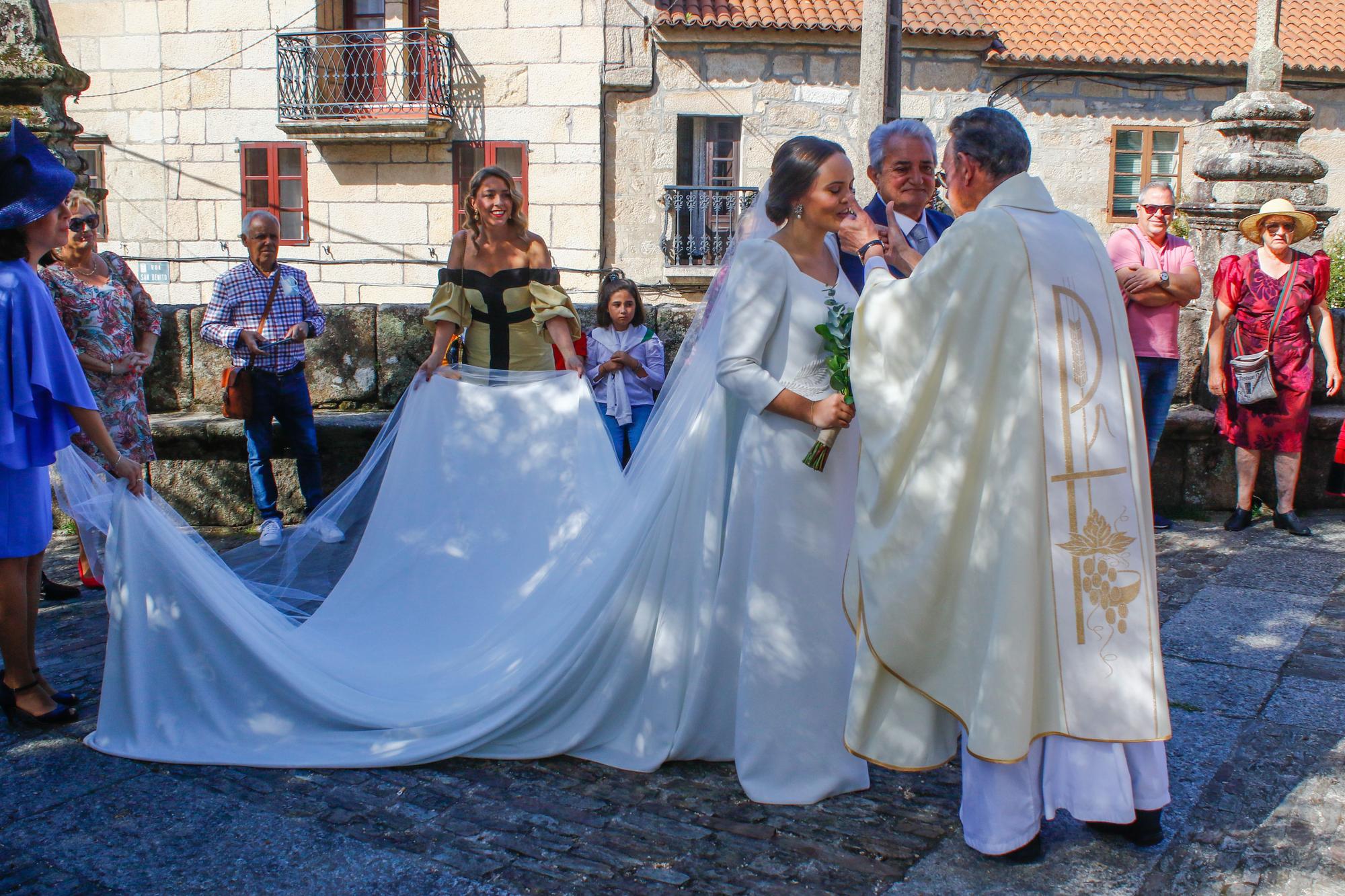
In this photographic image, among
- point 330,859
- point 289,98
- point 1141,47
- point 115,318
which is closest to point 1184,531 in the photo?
point 330,859

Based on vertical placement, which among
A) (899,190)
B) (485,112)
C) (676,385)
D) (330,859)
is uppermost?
(485,112)

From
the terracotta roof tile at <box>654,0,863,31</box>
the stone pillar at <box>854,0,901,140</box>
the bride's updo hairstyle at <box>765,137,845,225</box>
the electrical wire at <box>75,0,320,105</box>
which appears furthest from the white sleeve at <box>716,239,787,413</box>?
the electrical wire at <box>75,0,320,105</box>

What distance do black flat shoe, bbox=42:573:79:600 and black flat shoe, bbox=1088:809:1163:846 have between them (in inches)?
189

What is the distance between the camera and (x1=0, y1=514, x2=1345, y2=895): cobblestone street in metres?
3.06

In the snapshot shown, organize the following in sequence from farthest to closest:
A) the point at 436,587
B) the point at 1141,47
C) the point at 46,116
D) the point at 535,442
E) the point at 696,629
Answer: the point at 1141,47, the point at 46,116, the point at 535,442, the point at 436,587, the point at 696,629

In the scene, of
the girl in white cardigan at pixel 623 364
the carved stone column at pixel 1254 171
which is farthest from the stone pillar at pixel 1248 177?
the girl in white cardigan at pixel 623 364

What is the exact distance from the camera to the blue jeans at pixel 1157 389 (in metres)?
6.68

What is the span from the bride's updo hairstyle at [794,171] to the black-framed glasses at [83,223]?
351 cm

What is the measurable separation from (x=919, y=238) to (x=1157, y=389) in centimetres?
317

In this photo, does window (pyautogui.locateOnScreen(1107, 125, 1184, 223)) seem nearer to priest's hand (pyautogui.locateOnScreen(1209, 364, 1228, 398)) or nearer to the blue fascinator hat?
priest's hand (pyautogui.locateOnScreen(1209, 364, 1228, 398))

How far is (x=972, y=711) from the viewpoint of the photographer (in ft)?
10.0

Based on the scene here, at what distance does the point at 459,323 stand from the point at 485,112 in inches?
536

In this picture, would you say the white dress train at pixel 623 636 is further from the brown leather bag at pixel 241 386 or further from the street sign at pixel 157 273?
the street sign at pixel 157 273

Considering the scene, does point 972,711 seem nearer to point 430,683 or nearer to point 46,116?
point 430,683
